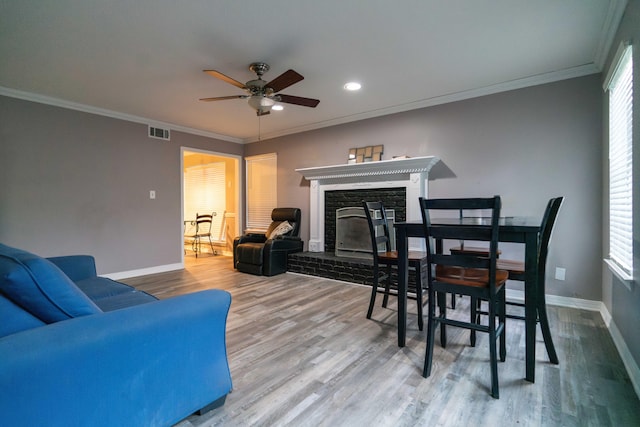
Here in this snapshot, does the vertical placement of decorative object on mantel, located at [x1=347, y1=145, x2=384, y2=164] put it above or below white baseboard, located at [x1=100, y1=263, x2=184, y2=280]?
above

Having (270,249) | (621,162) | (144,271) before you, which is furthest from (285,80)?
(144,271)

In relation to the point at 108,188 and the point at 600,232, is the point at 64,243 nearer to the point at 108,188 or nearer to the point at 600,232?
the point at 108,188

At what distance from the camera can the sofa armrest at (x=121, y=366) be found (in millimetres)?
965

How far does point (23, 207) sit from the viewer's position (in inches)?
147

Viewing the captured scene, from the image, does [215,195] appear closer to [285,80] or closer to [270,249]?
[270,249]

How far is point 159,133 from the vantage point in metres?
5.00

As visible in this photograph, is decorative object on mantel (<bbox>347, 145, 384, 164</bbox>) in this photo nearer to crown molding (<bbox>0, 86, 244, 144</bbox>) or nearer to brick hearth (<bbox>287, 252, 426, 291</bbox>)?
brick hearth (<bbox>287, 252, 426, 291</bbox>)

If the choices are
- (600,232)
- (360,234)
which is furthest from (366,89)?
(600,232)

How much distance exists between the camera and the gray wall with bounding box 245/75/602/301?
3.07 m

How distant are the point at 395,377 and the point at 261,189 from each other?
15.8ft

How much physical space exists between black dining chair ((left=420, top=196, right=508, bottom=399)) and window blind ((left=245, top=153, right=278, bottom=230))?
14.1ft

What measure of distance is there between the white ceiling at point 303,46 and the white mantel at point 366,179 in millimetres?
869

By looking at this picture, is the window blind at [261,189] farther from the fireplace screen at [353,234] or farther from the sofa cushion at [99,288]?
the sofa cushion at [99,288]

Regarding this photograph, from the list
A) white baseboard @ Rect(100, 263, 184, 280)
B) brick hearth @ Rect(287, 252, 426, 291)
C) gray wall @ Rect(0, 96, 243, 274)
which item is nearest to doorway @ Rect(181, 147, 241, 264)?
white baseboard @ Rect(100, 263, 184, 280)
